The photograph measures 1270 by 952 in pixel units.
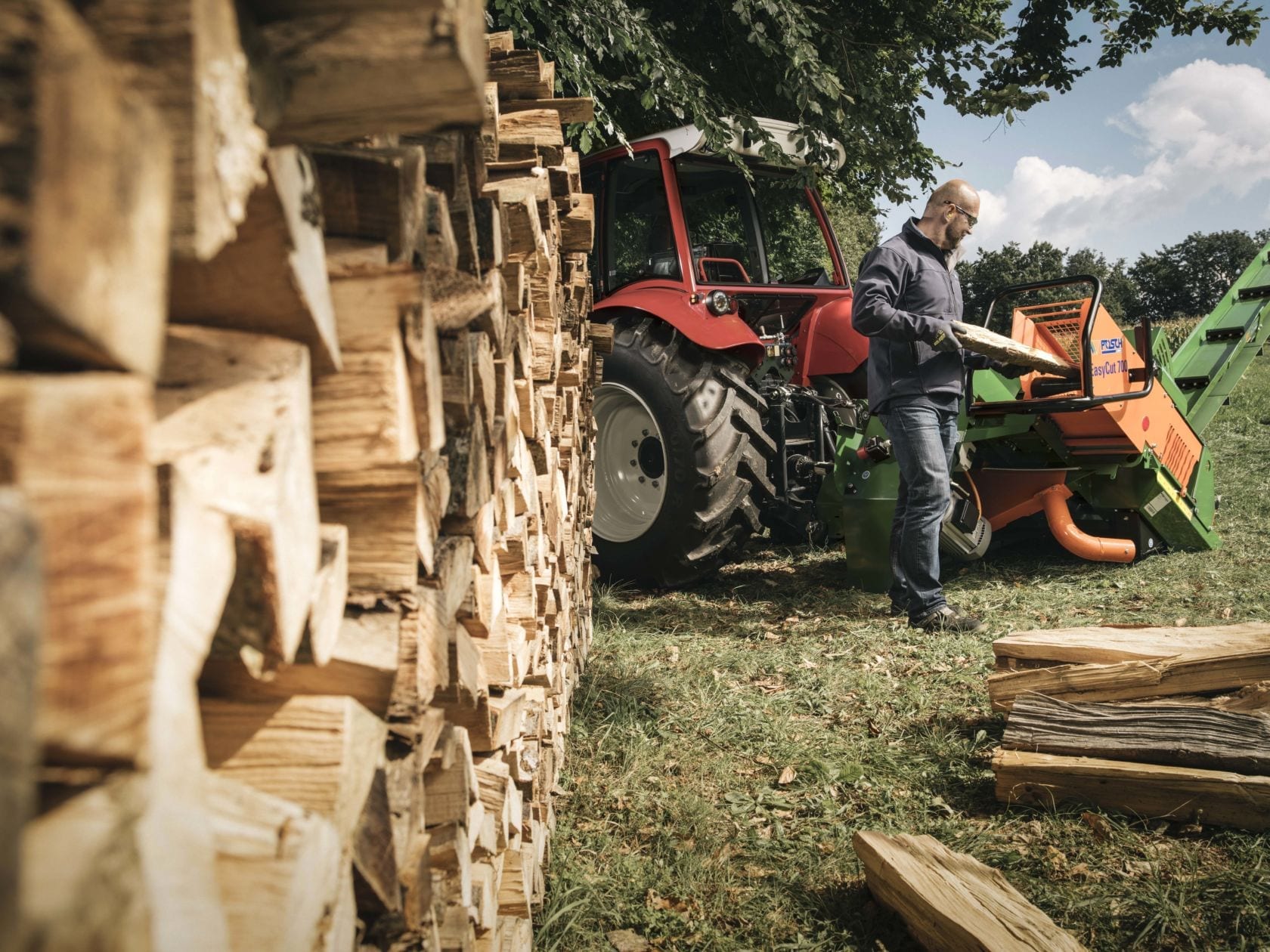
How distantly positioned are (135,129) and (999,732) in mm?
2999

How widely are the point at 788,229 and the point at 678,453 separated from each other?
11.5ft

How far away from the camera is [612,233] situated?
5258 mm

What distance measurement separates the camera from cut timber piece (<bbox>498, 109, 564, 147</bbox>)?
7.37 feet

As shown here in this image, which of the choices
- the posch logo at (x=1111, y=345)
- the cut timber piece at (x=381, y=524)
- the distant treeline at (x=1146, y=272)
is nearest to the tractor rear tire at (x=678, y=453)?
the posch logo at (x=1111, y=345)

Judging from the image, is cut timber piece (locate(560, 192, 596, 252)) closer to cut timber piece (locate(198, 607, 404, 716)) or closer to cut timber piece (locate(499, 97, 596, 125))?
cut timber piece (locate(499, 97, 596, 125))

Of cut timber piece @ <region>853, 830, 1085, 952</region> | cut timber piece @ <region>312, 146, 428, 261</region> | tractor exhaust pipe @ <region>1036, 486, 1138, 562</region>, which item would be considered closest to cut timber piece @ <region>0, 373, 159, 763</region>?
cut timber piece @ <region>312, 146, 428, 261</region>

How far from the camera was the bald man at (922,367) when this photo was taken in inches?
154

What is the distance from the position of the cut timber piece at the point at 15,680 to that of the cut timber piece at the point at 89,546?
19 millimetres

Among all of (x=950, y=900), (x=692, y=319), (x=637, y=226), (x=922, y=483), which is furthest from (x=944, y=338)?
(x=950, y=900)

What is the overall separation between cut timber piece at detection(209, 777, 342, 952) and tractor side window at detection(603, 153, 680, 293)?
4.41 metres

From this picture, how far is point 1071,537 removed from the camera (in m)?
4.57

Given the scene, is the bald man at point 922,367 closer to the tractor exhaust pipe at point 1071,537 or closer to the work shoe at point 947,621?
the work shoe at point 947,621

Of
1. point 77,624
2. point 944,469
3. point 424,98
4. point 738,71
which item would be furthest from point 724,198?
point 77,624

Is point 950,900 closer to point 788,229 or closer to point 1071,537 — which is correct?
point 1071,537
